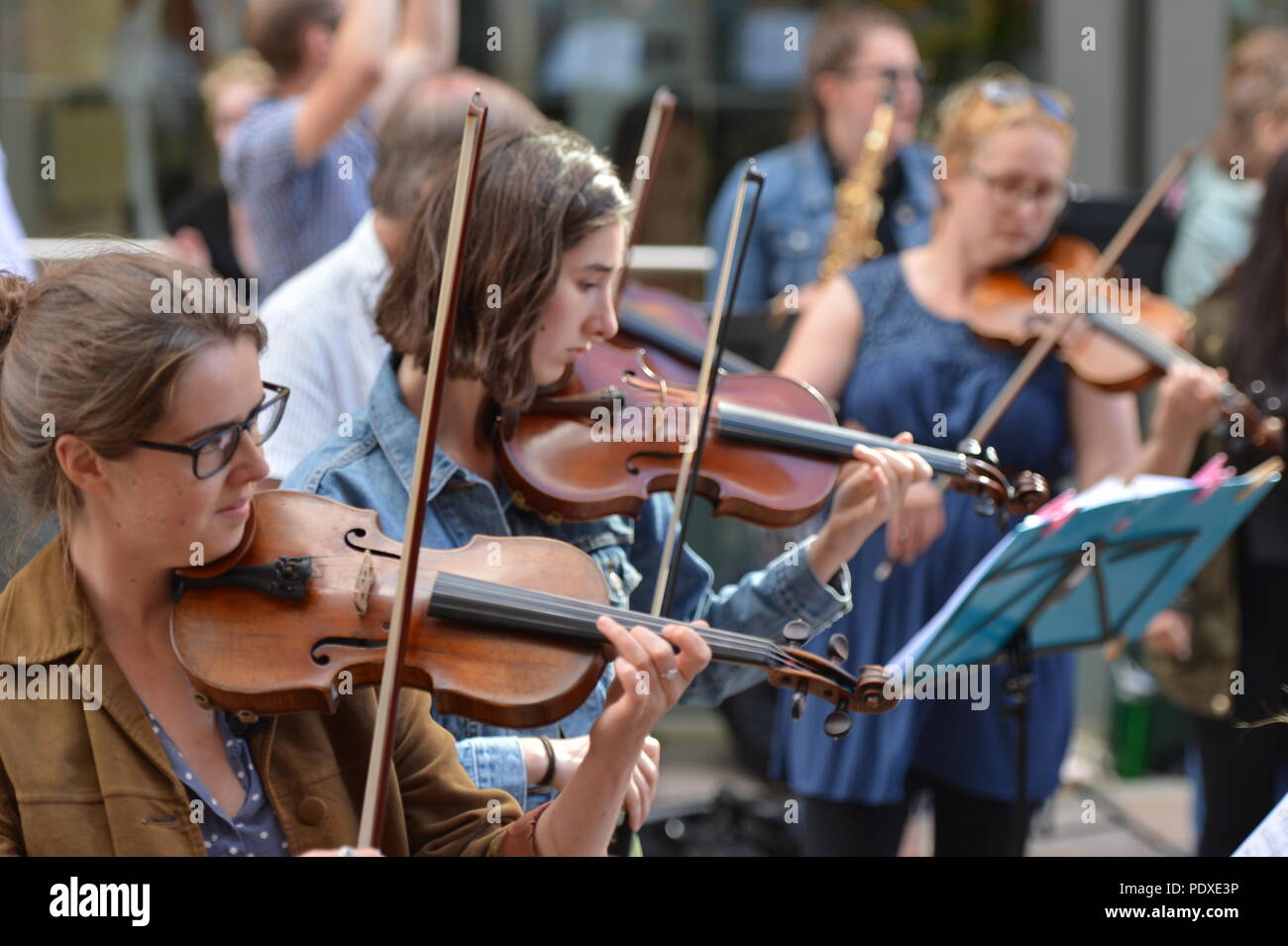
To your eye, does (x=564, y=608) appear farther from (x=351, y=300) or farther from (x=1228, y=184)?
(x=1228, y=184)

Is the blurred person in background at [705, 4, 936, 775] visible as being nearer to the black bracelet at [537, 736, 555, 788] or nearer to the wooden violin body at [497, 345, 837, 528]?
the wooden violin body at [497, 345, 837, 528]

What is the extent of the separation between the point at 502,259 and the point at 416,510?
0.53m

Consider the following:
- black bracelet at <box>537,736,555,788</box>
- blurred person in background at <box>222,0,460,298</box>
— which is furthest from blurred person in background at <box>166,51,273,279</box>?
black bracelet at <box>537,736,555,788</box>

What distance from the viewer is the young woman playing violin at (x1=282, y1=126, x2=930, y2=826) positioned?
1912 mm

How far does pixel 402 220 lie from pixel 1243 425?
156 centimetres

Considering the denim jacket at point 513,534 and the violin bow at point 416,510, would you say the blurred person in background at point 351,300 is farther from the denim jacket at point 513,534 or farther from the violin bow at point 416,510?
the violin bow at point 416,510

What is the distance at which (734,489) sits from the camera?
7.04 ft

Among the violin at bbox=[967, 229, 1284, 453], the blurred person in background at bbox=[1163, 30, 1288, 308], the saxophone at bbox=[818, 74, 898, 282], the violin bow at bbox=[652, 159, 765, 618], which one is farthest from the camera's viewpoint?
the blurred person in background at bbox=[1163, 30, 1288, 308]

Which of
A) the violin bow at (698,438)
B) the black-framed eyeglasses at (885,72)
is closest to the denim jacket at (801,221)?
the black-framed eyeglasses at (885,72)

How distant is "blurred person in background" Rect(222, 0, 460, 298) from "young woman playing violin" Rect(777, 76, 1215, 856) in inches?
38.2

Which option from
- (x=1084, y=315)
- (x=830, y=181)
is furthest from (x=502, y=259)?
(x=830, y=181)

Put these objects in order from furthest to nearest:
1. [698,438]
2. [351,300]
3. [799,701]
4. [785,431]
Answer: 1. [351,300]
2. [785,431]
3. [698,438]
4. [799,701]

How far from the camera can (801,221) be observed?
4.08 metres
